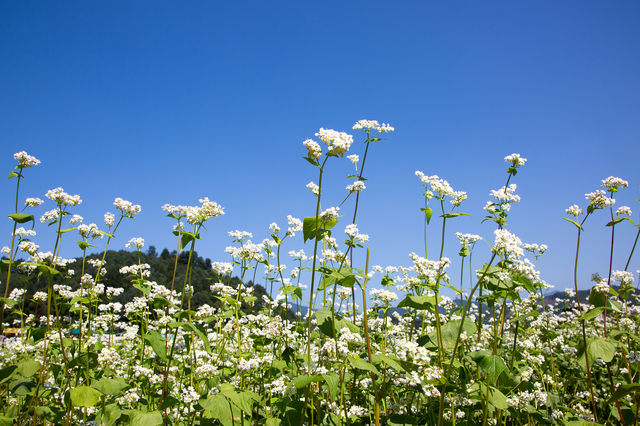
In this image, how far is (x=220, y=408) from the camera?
3094 millimetres

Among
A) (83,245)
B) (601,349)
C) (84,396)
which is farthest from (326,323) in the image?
(83,245)

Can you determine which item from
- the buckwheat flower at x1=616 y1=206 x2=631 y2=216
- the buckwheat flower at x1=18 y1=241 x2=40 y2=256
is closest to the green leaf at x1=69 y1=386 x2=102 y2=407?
the buckwheat flower at x1=18 y1=241 x2=40 y2=256

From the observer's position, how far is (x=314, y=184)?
470 cm

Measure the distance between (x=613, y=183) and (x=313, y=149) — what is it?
4.48 metres

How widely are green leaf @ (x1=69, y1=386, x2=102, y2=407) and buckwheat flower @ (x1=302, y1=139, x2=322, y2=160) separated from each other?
3233mm

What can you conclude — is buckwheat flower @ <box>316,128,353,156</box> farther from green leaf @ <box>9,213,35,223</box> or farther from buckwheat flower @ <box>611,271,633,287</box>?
buckwheat flower @ <box>611,271,633,287</box>

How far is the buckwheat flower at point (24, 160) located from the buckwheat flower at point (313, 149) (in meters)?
4.24

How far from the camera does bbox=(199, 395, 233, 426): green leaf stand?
3015mm

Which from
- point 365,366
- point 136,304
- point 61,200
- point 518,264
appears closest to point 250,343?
point 136,304

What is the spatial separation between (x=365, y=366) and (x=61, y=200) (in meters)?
4.62

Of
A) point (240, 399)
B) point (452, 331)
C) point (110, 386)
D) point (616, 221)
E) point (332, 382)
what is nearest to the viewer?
point (332, 382)

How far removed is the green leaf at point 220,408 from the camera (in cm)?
302

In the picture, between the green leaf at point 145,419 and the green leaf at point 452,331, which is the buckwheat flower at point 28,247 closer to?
the green leaf at point 145,419

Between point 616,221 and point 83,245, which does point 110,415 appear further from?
point 616,221
